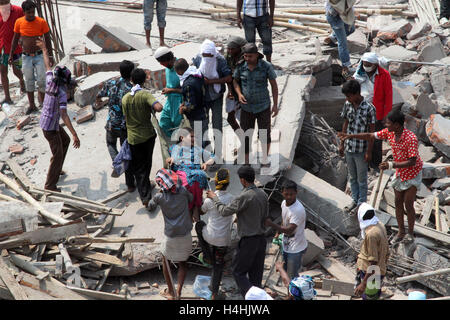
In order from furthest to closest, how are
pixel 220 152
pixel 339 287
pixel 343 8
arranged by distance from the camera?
pixel 343 8, pixel 220 152, pixel 339 287

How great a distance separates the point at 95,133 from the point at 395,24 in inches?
290

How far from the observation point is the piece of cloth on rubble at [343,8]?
9.92 metres

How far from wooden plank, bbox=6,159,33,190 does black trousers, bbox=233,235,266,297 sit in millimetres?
3193

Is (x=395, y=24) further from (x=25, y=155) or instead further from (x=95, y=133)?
(x=25, y=155)

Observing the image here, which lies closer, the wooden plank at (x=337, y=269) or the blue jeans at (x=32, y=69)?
the wooden plank at (x=337, y=269)

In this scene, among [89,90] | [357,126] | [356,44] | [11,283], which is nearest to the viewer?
[11,283]

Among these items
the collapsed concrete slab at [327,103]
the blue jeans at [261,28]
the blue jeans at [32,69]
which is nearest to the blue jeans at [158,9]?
the blue jeans at [261,28]

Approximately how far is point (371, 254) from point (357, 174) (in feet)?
5.29

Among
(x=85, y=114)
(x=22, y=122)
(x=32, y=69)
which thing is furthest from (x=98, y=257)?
(x=32, y=69)

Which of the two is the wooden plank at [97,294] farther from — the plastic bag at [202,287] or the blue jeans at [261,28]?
the blue jeans at [261,28]

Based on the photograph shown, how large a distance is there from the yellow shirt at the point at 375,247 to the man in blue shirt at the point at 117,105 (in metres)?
3.36

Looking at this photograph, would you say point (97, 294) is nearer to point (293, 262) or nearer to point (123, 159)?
point (123, 159)

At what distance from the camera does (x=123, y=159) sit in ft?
24.8
